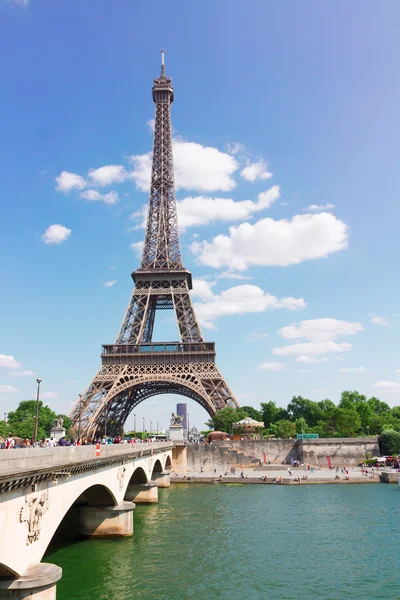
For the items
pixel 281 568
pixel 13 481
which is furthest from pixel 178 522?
pixel 13 481

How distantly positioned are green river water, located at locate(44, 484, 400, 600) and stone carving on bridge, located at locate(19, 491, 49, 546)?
16.0ft

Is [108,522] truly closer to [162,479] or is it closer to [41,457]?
[41,457]

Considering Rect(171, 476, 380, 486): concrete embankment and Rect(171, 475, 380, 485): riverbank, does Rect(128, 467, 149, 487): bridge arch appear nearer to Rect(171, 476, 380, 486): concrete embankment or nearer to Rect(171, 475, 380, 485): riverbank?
Rect(171, 476, 380, 486): concrete embankment

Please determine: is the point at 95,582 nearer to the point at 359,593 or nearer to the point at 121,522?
the point at 121,522

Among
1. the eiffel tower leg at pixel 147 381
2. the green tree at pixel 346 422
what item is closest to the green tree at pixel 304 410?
the green tree at pixel 346 422

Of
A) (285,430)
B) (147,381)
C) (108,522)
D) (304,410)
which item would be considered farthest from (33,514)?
(304,410)

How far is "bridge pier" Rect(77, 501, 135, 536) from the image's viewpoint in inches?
1089

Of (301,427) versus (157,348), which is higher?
(157,348)

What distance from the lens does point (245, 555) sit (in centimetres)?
2398

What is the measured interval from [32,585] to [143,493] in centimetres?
2874

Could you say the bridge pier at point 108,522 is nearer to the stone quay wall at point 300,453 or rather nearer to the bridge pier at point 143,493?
the bridge pier at point 143,493

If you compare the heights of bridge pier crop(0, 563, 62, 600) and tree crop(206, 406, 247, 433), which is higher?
tree crop(206, 406, 247, 433)

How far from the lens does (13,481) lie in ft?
43.6

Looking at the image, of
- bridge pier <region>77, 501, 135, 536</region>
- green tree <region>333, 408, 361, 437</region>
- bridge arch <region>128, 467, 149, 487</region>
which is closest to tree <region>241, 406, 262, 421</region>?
green tree <region>333, 408, 361, 437</region>
